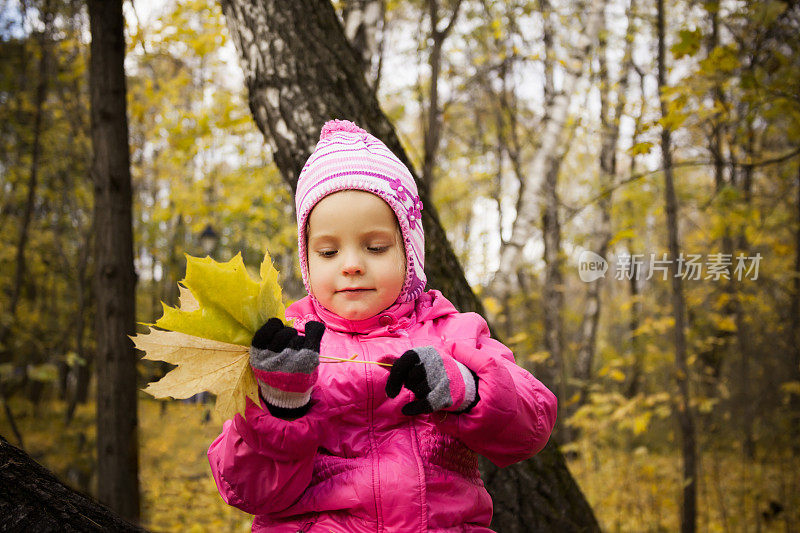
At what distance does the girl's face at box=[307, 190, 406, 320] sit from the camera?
1.50 meters

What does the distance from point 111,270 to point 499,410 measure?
111 inches

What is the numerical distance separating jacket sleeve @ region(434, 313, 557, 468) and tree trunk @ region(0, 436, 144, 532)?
0.75 m

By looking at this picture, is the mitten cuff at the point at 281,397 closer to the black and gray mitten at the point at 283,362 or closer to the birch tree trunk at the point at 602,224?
the black and gray mitten at the point at 283,362

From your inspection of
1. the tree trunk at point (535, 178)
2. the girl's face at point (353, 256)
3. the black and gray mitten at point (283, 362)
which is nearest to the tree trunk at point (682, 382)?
the tree trunk at point (535, 178)

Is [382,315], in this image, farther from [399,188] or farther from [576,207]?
[576,207]

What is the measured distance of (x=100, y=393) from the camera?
3312 mm

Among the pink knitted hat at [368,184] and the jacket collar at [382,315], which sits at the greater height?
the pink knitted hat at [368,184]

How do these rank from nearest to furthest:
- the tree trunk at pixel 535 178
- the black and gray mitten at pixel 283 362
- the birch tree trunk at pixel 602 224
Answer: the black and gray mitten at pixel 283 362
the tree trunk at pixel 535 178
the birch tree trunk at pixel 602 224

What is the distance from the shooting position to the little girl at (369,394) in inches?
48.8

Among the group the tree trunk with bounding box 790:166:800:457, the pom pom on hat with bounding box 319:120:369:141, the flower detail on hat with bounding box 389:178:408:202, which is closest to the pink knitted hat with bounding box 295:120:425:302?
the flower detail on hat with bounding box 389:178:408:202

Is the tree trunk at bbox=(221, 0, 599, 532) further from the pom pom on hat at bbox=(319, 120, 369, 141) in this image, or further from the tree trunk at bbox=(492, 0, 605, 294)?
the tree trunk at bbox=(492, 0, 605, 294)

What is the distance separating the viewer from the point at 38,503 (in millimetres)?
1000

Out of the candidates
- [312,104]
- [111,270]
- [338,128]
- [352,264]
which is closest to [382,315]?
[352,264]

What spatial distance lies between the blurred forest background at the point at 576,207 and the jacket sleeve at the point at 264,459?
168 cm
